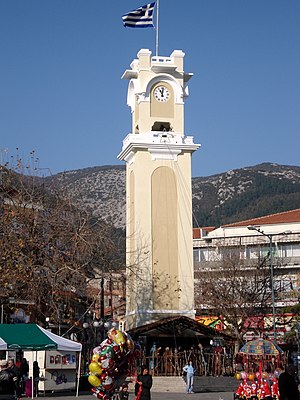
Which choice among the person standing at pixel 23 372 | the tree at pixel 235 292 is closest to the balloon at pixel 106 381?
the person standing at pixel 23 372

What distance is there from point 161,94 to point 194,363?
1913 cm

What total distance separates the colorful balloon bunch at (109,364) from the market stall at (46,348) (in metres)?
9.34

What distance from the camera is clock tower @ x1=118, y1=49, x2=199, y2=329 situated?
4850 cm

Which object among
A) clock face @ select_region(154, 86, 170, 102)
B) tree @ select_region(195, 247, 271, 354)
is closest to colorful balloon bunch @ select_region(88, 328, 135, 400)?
clock face @ select_region(154, 86, 170, 102)

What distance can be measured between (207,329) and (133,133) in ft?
51.2

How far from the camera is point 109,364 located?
17.6 meters

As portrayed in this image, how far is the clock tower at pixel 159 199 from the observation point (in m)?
48.5

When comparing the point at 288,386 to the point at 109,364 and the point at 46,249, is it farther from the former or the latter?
the point at 46,249

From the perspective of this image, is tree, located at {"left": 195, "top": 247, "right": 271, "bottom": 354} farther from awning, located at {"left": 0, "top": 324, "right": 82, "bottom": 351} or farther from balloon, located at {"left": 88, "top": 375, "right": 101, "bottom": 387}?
balloon, located at {"left": 88, "top": 375, "right": 101, "bottom": 387}

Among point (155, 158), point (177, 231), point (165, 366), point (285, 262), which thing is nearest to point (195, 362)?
point (165, 366)

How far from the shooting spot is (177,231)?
49.4m

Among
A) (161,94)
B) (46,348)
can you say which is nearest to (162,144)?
(161,94)

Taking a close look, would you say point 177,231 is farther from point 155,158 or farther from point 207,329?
point 207,329

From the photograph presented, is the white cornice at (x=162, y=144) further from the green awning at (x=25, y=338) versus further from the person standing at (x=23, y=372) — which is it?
the green awning at (x=25, y=338)
